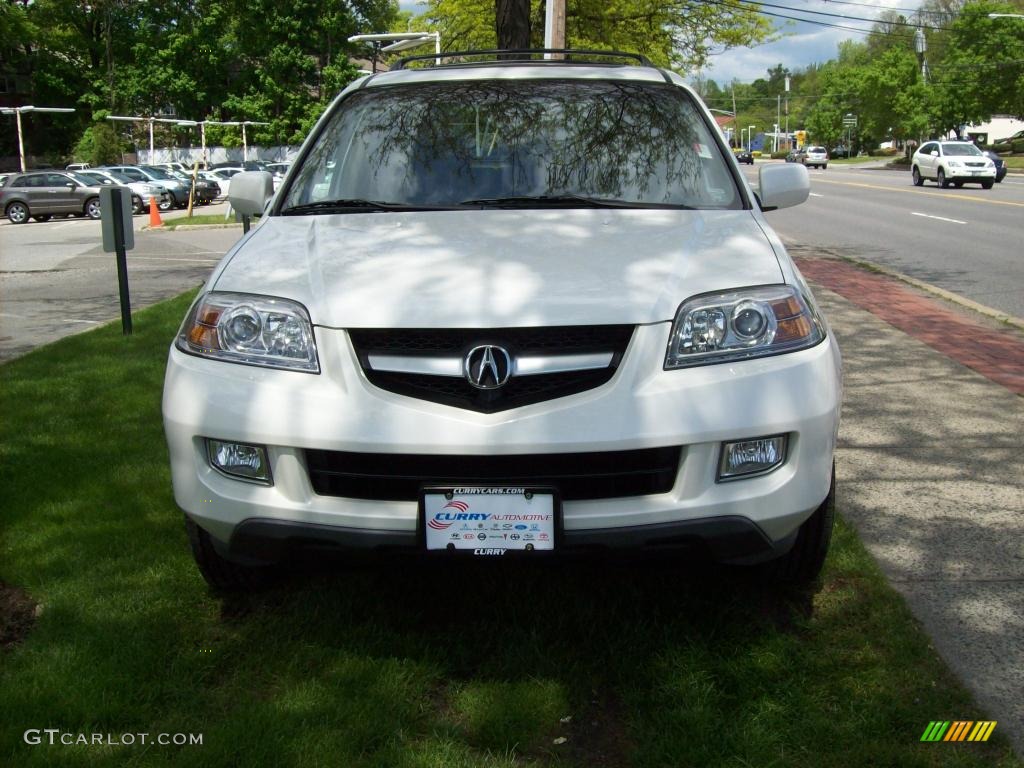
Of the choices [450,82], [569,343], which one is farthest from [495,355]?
[450,82]

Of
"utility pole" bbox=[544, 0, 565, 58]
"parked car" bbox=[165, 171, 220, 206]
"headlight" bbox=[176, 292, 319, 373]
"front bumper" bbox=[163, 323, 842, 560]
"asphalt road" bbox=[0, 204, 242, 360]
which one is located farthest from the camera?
"parked car" bbox=[165, 171, 220, 206]

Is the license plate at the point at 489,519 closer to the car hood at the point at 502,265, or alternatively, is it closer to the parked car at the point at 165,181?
the car hood at the point at 502,265

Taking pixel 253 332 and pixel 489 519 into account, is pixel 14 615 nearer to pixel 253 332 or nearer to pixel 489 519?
pixel 253 332

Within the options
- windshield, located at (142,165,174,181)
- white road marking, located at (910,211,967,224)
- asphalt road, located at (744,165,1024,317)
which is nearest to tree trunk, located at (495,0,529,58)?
asphalt road, located at (744,165,1024,317)

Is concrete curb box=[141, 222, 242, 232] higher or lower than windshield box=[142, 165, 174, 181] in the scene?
lower

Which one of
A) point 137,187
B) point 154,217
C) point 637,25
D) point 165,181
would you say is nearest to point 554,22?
point 637,25

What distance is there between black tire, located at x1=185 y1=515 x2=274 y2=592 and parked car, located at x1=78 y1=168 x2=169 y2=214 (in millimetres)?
33721

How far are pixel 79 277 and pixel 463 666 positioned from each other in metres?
13.2

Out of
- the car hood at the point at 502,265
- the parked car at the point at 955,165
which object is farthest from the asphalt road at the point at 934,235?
the car hood at the point at 502,265

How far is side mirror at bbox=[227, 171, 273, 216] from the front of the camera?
4328 millimetres

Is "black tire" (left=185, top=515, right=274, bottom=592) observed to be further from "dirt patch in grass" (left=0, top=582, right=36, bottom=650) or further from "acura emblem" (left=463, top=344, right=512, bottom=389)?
"acura emblem" (left=463, top=344, right=512, bottom=389)

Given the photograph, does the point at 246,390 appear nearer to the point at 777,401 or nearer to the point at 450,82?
the point at 777,401

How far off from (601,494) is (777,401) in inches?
21.2

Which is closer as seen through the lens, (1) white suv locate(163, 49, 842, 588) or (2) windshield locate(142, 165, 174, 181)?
(1) white suv locate(163, 49, 842, 588)
